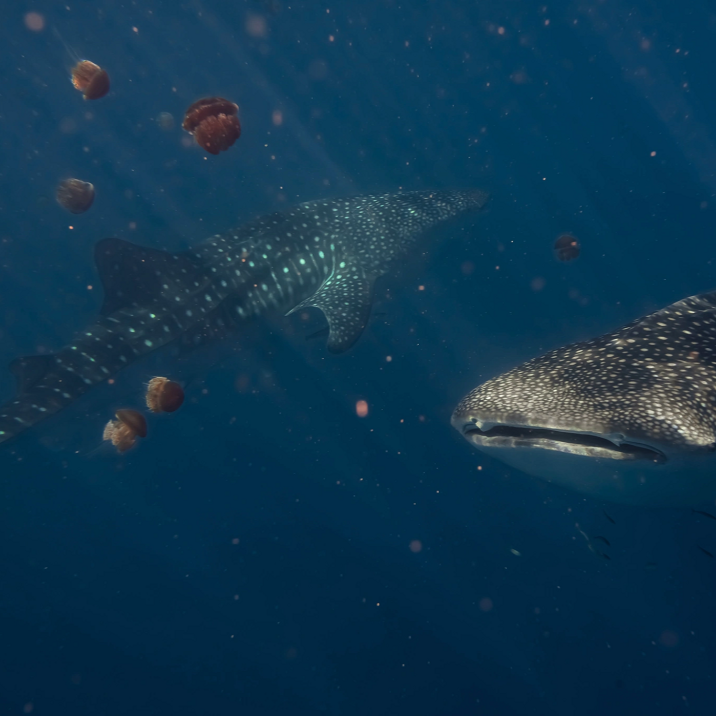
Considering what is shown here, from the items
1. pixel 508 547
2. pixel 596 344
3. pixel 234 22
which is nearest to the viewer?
pixel 596 344

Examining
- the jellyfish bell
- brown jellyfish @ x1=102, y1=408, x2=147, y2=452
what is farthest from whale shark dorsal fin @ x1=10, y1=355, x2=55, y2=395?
the jellyfish bell

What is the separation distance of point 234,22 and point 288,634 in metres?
32.5

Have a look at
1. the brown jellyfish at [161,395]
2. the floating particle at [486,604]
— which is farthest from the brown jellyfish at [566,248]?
the brown jellyfish at [161,395]

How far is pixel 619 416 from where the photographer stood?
2793 millimetres

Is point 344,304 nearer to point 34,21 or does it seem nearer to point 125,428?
point 125,428

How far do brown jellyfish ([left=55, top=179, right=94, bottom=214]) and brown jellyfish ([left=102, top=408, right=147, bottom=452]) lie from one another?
176 inches

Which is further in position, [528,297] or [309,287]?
[528,297]

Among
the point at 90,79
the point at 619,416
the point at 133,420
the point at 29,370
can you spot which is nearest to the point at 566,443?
the point at 619,416

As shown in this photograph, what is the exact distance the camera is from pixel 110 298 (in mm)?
7328

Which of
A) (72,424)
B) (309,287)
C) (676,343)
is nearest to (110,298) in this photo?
(72,424)

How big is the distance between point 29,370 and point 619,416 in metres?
7.67

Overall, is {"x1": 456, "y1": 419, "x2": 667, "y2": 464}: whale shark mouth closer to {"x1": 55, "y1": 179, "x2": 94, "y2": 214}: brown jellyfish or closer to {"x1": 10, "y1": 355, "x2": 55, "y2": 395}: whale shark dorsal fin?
{"x1": 10, "y1": 355, "x2": 55, "y2": 395}: whale shark dorsal fin

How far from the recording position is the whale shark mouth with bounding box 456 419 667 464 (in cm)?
278

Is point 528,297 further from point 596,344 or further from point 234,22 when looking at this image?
point 234,22
